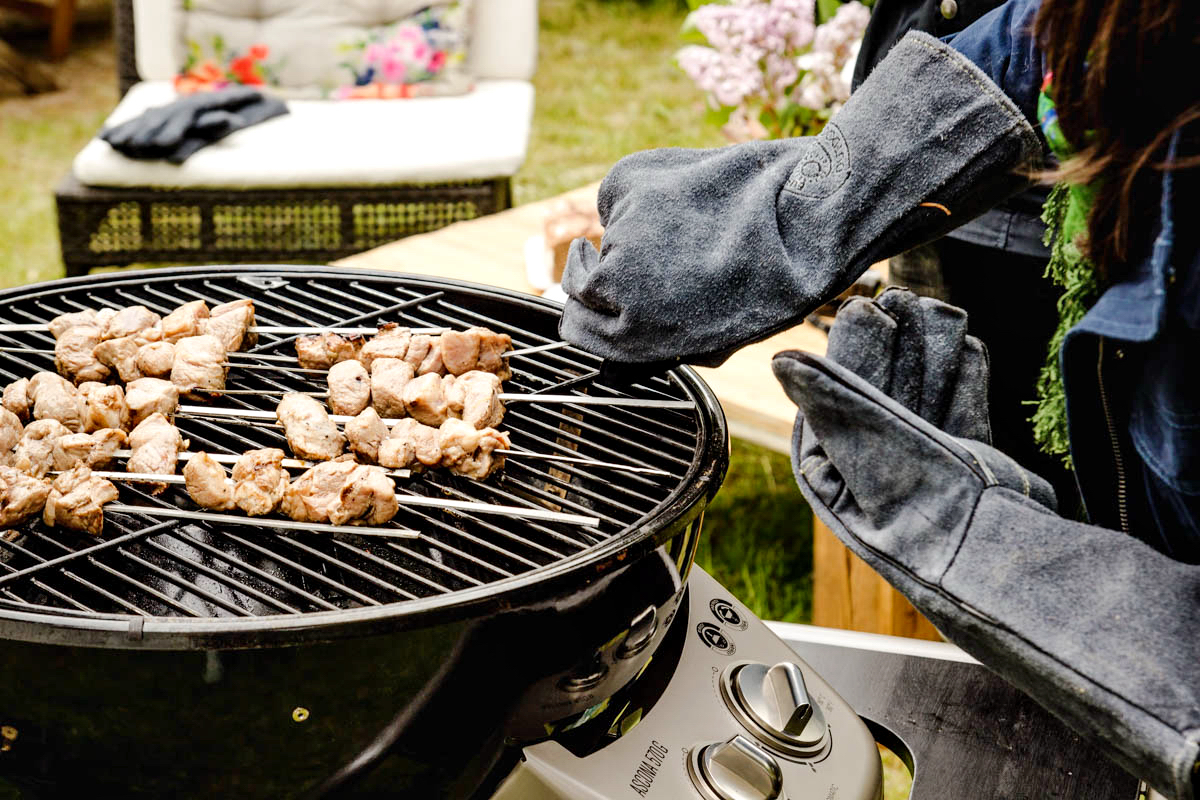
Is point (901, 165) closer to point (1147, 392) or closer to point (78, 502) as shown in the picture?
point (1147, 392)

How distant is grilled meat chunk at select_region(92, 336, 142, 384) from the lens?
1.48 metres

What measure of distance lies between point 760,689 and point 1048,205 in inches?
26.0

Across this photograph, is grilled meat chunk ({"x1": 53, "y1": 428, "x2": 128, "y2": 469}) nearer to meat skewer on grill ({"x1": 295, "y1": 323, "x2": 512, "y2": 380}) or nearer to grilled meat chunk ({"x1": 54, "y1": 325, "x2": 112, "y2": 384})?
grilled meat chunk ({"x1": 54, "y1": 325, "x2": 112, "y2": 384})

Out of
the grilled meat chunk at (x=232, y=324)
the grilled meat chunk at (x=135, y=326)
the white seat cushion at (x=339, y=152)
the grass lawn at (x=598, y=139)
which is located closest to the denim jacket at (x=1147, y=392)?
the grilled meat chunk at (x=232, y=324)

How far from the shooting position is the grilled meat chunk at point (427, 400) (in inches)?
55.1

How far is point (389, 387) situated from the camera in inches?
55.9

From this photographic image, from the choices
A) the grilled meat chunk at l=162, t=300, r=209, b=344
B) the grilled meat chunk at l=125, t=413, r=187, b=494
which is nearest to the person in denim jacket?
the grilled meat chunk at l=125, t=413, r=187, b=494

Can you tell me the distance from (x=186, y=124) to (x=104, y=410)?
280 centimetres

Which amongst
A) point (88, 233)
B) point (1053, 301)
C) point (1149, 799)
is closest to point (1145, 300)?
point (1149, 799)

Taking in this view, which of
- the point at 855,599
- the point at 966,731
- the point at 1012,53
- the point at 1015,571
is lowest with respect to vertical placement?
the point at 855,599

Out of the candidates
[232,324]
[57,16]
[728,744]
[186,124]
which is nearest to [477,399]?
[232,324]

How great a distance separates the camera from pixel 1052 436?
1208mm

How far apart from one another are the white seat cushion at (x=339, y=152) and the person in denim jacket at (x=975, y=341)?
2819mm

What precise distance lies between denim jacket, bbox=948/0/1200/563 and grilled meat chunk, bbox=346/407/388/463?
2.61 feet
